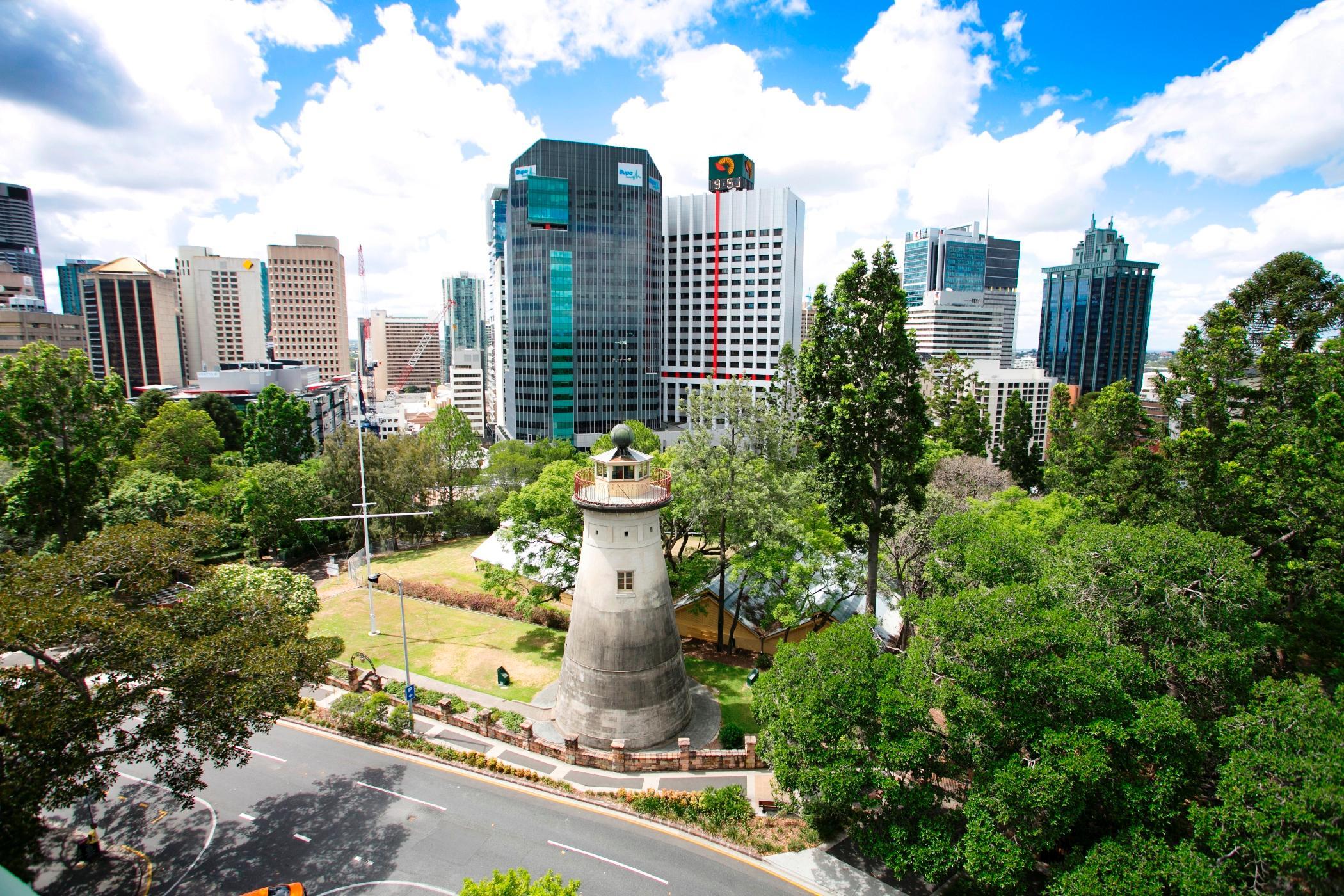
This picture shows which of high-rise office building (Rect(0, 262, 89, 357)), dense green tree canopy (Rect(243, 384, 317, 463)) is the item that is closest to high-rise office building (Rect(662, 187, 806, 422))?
dense green tree canopy (Rect(243, 384, 317, 463))

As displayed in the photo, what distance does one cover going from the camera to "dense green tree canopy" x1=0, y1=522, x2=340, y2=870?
17266mm

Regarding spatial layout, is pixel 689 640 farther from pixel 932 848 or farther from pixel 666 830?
pixel 932 848

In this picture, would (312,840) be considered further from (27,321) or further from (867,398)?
(27,321)

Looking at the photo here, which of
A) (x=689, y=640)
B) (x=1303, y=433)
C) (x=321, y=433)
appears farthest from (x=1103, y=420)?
(x=321, y=433)

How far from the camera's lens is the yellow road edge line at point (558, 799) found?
74.5 ft

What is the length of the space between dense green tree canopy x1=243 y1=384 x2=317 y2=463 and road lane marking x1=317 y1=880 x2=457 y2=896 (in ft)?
192

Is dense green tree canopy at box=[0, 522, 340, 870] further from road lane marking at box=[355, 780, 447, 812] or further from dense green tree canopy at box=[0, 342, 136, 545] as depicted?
dense green tree canopy at box=[0, 342, 136, 545]

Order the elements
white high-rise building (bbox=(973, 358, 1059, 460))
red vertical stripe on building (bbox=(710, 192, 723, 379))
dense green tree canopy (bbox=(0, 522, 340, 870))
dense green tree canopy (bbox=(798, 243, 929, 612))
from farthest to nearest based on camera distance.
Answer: white high-rise building (bbox=(973, 358, 1059, 460)), red vertical stripe on building (bbox=(710, 192, 723, 379)), dense green tree canopy (bbox=(798, 243, 929, 612)), dense green tree canopy (bbox=(0, 522, 340, 870))

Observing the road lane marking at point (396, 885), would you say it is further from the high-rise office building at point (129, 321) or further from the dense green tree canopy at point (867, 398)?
the high-rise office building at point (129, 321)

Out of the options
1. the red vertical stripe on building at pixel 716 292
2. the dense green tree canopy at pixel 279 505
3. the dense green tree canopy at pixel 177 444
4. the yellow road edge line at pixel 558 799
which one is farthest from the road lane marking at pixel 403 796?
the red vertical stripe on building at pixel 716 292

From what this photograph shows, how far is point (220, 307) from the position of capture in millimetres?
191000

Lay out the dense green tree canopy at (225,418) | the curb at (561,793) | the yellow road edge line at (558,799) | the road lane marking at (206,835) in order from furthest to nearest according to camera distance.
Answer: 1. the dense green tree canopy at (225,418)
2. the curb at (561,793)
3. the yellow road edge line at (558,799)
4. the road lane marking at (206,835)

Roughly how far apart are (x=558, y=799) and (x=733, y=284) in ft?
453

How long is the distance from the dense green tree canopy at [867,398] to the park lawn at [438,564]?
90.5 ft
